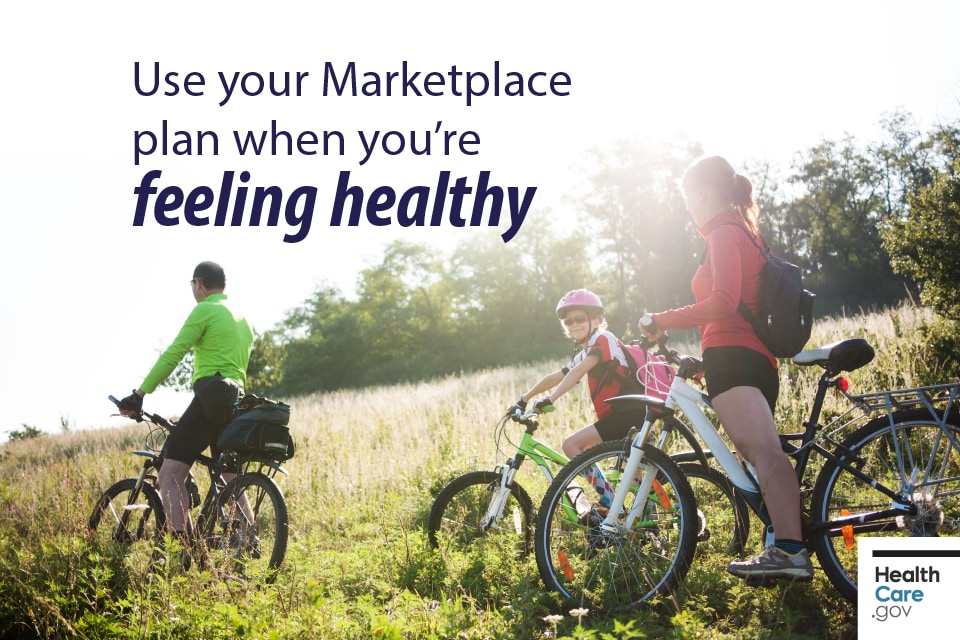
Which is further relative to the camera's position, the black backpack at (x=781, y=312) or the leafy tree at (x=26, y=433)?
the leafy tree at (x=26, y=433)

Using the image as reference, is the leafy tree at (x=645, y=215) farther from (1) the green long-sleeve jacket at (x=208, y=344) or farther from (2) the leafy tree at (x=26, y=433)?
(1) the green long-sleeve jacket at (x=208, y=344)

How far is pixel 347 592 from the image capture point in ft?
15.6

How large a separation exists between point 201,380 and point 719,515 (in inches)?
153

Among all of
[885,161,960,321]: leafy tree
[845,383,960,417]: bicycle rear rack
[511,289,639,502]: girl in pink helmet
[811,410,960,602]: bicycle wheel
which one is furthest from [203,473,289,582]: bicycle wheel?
[885,161,960,321]: leafy tree

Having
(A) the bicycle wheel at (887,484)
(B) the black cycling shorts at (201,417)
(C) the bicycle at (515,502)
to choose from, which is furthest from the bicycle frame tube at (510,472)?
(B) the black cycling shorts at (201,417)

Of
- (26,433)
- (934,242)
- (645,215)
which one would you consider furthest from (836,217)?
(26,433)

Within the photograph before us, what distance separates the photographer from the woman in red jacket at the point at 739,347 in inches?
128

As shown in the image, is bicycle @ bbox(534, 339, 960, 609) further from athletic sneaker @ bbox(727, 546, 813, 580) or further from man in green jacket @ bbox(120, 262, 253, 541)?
man in green jacket @ bbox(120, 262, 253, 541)

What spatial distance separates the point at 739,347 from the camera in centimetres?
336

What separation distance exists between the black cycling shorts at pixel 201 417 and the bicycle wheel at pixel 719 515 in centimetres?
332

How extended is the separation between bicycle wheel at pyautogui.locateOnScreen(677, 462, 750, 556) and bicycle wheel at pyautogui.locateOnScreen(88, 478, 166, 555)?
12.9ft

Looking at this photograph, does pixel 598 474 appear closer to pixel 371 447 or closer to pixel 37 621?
pixel 37 621

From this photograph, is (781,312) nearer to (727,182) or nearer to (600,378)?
(727,182)

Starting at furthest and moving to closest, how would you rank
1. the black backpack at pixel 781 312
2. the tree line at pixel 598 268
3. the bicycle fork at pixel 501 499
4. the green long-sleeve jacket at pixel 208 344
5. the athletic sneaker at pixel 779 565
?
the tree line at pixel 598 268, the green long-sleeve jacket at pixel 208 344, the bicycle fork at pixel 501 499, the black backpack at pixel 781 312, the athletic sneaker at pixel 779 565
